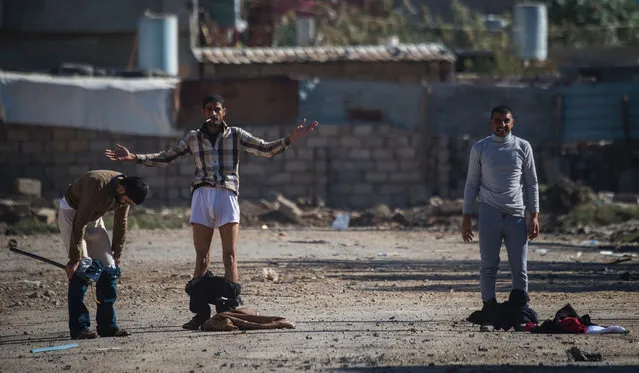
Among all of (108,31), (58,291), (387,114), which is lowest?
(58,291)

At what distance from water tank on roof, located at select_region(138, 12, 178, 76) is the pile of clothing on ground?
18744 millimetres

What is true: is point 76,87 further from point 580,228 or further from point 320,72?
point 580,228

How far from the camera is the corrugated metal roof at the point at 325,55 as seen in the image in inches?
1083

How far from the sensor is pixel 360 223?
21.4 meters

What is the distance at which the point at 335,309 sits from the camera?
11047mm

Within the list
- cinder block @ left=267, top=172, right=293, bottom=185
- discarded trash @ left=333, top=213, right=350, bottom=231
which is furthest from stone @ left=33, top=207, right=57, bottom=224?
discarded trash @ left=333, top=213, right=350, bottom=231

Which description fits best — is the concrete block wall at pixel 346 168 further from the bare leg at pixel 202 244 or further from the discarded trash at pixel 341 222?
the bare leg at pixel 202 244

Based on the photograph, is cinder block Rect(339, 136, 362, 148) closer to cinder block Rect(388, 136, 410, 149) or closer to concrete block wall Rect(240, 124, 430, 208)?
concrete block wall Rect(240, 124, 430, 208)

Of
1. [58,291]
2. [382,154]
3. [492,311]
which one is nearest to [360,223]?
[382,154]

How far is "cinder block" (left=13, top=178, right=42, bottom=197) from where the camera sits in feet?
70.9

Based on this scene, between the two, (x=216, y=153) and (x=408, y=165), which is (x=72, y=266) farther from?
(x=408, y=165)

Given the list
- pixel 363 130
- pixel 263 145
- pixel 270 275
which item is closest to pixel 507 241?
pixel 263 145

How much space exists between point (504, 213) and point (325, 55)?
1829cm

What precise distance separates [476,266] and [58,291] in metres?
4.86
